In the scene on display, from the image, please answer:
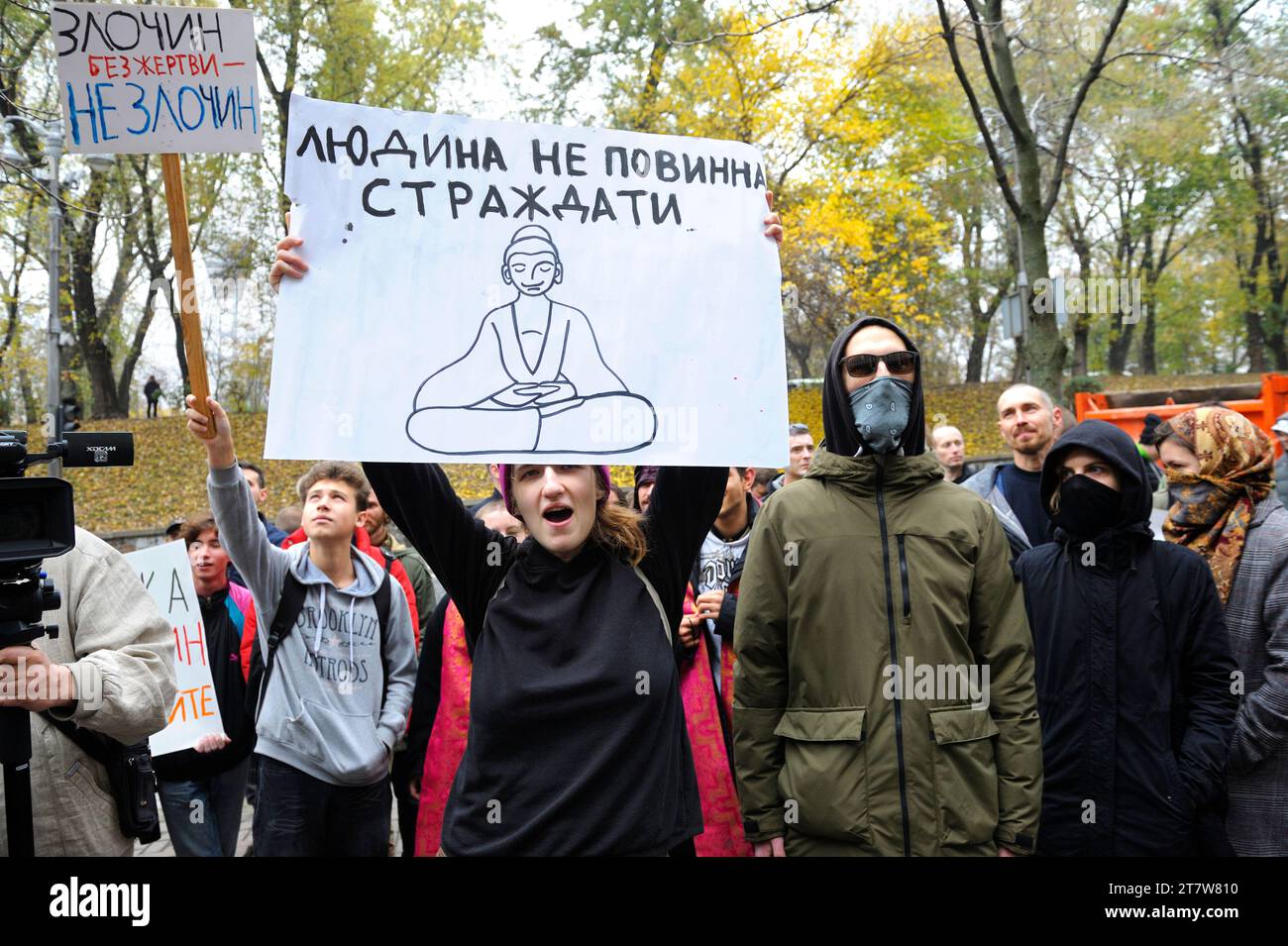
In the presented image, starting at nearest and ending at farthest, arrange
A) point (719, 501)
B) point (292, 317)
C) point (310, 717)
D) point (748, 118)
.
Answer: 1. point (292, 317)
2. point (719, 501)
3. point (310, 717)
4. point (748, 118)

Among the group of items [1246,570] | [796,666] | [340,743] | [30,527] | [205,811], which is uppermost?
[30,527]

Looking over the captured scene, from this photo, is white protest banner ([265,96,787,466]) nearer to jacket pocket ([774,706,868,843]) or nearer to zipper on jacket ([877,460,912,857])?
zipper on jacket ([877,460,912,857])

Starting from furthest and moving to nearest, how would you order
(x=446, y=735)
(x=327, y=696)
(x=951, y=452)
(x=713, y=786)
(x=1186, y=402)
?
(x=1186, y=402) → (x=951, y=452) → (x=327, y=696) → (x=713, y=786) → (x=446, y=735)

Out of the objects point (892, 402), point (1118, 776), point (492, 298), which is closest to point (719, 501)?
point (892, 402)

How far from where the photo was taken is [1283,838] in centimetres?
323

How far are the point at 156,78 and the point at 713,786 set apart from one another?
8.84 feet

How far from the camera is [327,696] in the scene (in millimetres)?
3752

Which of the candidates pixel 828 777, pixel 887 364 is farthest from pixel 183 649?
pixel 887 364

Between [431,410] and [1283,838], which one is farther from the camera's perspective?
[1283,838]

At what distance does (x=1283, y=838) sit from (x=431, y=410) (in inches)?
117

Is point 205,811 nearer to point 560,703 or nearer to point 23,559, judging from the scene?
point 23,559

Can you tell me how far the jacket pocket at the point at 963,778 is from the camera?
268 cm

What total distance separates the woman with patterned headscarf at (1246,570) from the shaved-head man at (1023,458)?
0.67 m

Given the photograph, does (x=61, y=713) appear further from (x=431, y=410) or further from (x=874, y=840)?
(x=874, y=840)
